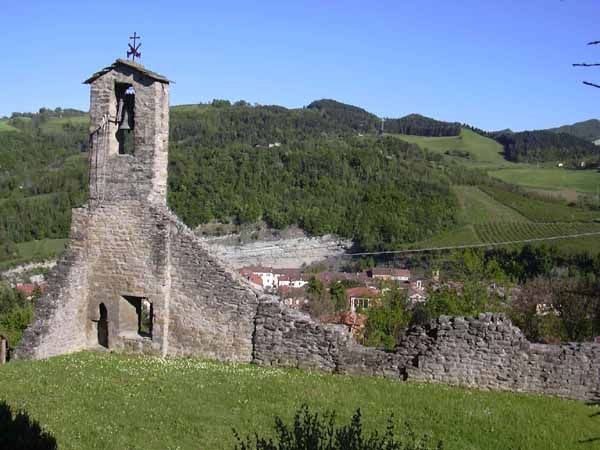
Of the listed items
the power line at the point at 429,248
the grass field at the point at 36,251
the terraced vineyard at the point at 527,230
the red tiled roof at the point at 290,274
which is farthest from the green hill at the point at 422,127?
the grass field at the point at 36,251

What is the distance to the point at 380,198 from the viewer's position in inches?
3100

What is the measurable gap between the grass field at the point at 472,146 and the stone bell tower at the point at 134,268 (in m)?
91.2

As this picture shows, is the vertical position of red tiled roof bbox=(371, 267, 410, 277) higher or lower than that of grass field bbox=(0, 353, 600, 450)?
lower

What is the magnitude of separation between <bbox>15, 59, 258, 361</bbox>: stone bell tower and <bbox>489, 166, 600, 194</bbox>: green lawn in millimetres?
68395

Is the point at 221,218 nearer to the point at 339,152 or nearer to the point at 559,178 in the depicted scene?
the point at 339,152

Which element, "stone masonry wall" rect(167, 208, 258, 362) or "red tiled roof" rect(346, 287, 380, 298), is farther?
"red tiled roof" rect(346, 287, 380, 298)

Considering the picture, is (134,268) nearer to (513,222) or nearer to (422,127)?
(513,222)

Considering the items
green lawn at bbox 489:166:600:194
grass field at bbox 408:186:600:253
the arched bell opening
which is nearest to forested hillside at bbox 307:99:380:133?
green lawn at bbox 489:166:600:194

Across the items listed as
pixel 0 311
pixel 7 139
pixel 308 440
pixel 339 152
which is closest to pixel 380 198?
pixel 339 152

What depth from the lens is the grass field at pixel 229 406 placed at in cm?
900

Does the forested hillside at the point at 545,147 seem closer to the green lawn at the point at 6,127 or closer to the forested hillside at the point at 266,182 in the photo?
the forested hillside at the point at 266,182

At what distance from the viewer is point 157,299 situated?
1381 centimetres

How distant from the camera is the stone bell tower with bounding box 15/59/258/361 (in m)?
13.5

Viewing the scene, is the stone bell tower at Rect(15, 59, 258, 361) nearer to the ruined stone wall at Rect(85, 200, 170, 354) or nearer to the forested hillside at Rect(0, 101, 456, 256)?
the ruined stone wall at Rect(85, 200, 170, 354)
